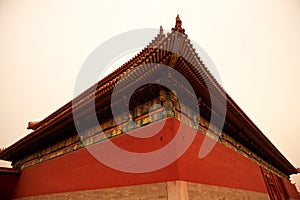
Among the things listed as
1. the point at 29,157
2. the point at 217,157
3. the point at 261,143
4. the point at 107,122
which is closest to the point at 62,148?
the point at 107,122

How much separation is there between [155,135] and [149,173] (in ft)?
2.34

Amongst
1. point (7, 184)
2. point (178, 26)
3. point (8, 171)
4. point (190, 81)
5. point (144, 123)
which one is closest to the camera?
point (178, 26)

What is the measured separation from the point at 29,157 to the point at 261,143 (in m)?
10.5

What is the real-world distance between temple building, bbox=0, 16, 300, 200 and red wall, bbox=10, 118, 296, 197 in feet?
0.06

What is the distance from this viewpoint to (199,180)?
3.66 m

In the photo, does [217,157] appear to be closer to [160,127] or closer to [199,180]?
[199,180]

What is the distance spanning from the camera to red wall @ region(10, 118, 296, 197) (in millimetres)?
3477

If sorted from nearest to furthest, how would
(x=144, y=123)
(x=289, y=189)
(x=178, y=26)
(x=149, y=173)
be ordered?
(x=178, y=26), (x=149, y=173), (x=144, y=123), (x=289, y=189)

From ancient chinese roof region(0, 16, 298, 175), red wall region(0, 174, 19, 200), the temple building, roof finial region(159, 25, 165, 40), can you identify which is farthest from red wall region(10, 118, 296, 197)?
red wall region(0, 174, 19, 200)

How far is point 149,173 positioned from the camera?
3465mm

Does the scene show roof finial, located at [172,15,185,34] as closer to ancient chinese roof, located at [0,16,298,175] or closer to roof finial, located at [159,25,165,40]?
ancient chinese roof, located at [0,16,298,175]

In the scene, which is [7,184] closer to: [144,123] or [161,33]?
[144,123]

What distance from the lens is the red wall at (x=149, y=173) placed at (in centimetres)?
348

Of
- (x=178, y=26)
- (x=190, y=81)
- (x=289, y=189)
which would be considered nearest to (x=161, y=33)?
(x=178, y=26)
